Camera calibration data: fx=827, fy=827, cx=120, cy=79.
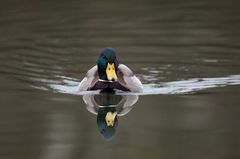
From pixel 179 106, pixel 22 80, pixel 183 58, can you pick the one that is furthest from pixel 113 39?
pixel 179 106

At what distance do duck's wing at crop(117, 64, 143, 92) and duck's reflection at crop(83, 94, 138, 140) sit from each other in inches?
8.8

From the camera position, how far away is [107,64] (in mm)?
13258

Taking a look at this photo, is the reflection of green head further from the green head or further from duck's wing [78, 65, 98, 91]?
duck's wing [78, 65, 98, 91]

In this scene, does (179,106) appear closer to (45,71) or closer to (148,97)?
(148,97)

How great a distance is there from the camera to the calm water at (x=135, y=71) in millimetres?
10359

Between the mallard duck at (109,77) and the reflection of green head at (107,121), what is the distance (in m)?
0.69

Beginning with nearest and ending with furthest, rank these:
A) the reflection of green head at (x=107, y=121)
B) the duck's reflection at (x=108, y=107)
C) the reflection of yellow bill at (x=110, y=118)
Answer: the reflection of green head at (x=107, y=121)
the duck's reflection at (x=108, y=107)
the reflection of yellow bill at (x=110, y=118)

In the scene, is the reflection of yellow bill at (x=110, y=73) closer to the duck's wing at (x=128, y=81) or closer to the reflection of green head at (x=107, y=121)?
the duck's wing at (x=128, y=81)

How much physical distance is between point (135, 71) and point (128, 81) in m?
1.70

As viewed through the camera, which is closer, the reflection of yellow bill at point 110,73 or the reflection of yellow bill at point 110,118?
the reflection of yellow bill at point 110,118

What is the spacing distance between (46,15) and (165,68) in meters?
6.28

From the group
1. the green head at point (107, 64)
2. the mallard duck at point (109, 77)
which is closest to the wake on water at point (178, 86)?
the mallard duck at point (109, 77)

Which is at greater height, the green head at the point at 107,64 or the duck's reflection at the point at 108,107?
the green head at the point at 107,64

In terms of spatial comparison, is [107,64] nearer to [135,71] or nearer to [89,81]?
[89,81]
